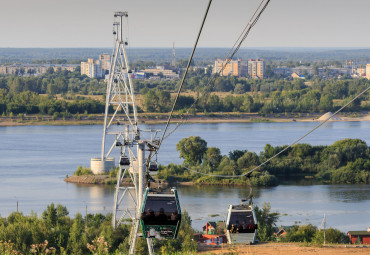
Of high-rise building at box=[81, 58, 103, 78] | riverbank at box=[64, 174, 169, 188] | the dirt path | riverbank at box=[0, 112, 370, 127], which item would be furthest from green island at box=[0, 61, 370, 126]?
the dirt path

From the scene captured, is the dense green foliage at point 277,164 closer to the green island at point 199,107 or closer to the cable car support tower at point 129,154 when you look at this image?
the cable car support tower at point 129,154

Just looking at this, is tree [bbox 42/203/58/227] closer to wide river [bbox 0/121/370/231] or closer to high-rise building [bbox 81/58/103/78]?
wide river [bbox 0/121/370/231]

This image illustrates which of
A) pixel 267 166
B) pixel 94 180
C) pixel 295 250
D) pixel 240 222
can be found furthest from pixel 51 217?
pixel 267 166

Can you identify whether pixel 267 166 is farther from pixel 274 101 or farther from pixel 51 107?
pixel 274 101

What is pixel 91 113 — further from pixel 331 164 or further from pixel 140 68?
pixel 140 68

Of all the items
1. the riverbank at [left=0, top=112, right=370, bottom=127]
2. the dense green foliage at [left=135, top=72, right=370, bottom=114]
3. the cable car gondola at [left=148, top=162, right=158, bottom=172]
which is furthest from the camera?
the dense green foliage at [left=135, top=72, right=370, bottom=114]

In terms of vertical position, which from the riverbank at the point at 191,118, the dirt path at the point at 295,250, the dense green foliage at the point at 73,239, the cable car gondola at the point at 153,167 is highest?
the cable car gondola at the point at 153,167

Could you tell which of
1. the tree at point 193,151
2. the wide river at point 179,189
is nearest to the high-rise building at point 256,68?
the wide river at point 179,189
